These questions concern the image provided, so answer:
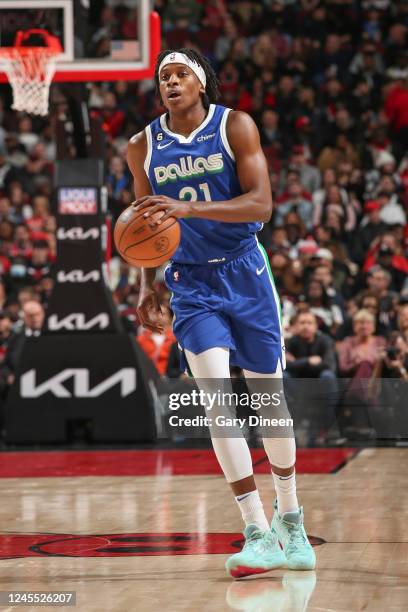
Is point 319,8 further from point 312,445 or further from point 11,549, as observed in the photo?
point 11,549

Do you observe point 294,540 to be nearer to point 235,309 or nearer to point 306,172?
point 235,309

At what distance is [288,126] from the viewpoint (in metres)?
14.9

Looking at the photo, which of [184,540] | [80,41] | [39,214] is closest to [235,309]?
[184,540]

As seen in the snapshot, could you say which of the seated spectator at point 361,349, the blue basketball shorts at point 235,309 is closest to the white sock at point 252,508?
the blue basketball shorts at point 235,309

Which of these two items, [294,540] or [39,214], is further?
[39,214]

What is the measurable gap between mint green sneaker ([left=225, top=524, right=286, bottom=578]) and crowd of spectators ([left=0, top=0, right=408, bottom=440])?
4.79 metres

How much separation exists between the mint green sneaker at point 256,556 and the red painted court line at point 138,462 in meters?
3.10

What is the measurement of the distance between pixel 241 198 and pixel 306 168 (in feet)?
31.7

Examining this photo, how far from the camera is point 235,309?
4.57m

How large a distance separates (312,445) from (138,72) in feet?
10.8

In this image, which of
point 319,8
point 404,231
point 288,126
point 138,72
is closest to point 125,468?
point 138,72

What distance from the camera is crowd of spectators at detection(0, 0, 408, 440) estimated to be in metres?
10.6

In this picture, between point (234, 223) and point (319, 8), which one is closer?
point (234, 223)

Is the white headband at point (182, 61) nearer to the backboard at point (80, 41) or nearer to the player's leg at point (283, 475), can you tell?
the player's leg at point (283, 475)
